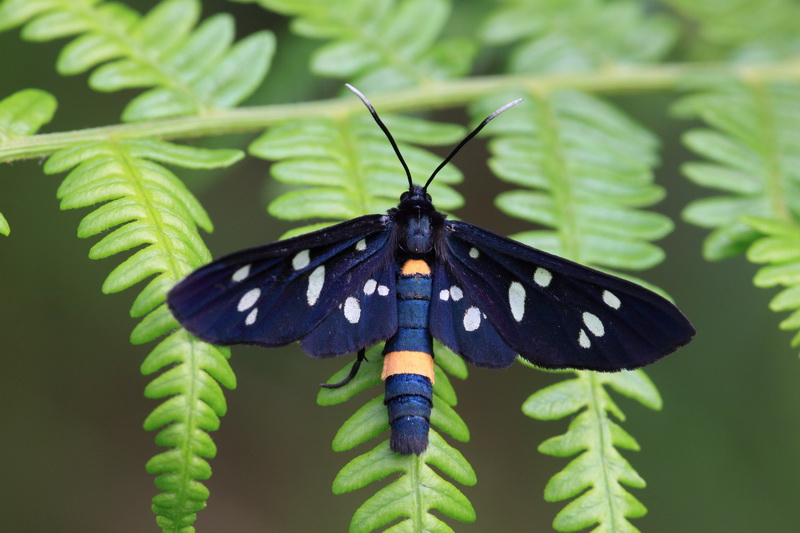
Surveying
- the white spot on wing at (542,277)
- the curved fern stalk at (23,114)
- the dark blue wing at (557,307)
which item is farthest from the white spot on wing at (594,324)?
the curved fern stalk at (23,114)

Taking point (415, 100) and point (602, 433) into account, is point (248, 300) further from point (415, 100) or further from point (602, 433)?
point (415, 100)

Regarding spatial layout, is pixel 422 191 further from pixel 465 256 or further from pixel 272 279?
pixel 272 279

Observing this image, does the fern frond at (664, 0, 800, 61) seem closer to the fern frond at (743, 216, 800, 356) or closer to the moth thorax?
the fern frond at (743, 216, 800, 356)

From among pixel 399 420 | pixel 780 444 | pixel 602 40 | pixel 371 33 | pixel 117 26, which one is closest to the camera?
pixel 399 420

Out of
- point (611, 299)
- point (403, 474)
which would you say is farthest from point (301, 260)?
point (611, 299)

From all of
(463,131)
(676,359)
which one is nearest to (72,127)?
(463,131)

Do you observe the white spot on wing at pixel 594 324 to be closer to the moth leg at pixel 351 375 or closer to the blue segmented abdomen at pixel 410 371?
the blue segmented abdomen at pixel 410 371

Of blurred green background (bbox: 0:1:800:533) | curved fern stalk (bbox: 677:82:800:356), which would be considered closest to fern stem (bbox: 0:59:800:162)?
curved fern stalk (bbox: 677:82:800:356)
